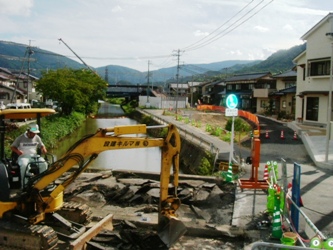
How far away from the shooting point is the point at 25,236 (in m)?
6.45

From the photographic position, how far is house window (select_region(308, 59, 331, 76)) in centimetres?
2314

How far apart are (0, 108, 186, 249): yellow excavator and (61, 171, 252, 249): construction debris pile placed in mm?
605

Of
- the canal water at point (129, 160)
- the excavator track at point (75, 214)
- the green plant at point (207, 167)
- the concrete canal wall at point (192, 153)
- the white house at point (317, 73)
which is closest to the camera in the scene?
the excavator track at point (75, 214)

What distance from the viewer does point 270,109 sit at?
38.7 metres

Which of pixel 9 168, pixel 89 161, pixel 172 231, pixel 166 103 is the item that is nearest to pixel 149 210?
pixel 172 231

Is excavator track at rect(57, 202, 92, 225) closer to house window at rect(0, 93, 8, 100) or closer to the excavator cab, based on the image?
the excavator cab

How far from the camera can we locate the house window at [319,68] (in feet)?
75.9

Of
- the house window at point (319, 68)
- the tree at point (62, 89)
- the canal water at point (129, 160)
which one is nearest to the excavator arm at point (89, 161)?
the canal water at point (129, 160)

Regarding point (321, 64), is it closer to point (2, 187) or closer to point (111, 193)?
point (111, 193)

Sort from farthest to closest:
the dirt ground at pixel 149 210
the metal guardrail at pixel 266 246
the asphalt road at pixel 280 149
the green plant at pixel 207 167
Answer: the asphalt road at pixel 280 149 < the green plant at pixel 207 167 < the dirt ground at pixel 149 210 < the metal guardrail at pixel 266 246

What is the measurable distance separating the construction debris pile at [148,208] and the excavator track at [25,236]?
100cm

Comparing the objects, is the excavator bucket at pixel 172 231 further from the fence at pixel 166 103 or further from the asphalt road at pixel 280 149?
the fence at pixel 166 103

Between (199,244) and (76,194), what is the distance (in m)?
4.59

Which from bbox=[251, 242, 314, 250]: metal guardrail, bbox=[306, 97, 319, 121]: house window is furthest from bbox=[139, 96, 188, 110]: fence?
bbox=[251, 242, 314, 250]: metal guardrail
